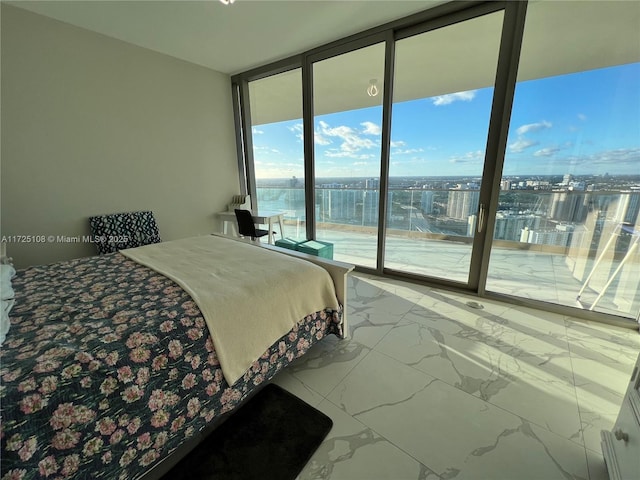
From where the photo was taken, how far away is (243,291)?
1424mm

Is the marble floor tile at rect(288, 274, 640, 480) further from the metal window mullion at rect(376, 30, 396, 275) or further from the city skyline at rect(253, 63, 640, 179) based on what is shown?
the city skyline at rect(253, 63, 640, 179)

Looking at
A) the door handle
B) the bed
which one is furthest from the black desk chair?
the door handle

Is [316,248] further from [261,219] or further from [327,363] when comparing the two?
[327,363]

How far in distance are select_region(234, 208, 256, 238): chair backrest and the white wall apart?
683mm

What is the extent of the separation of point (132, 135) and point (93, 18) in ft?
3.38

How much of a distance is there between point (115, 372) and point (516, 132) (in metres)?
3.16

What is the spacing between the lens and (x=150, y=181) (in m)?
3.18

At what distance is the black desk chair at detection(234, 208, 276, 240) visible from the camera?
346cm

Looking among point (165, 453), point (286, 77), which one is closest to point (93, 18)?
point (286, 77)

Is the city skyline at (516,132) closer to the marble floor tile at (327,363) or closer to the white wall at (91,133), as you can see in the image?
the white wall at (91,133)

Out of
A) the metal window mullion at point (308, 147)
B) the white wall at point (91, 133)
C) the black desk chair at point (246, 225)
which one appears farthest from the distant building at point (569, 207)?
the white wall at point (91, 133)

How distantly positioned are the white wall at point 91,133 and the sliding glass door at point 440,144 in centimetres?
265

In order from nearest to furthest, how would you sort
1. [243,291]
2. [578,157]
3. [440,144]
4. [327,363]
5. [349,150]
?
1. [243,291]
2. [327,363]
3. [578,157]
4. [440,144]
5. [349,150]

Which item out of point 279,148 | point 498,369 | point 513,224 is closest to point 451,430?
point 498,369
